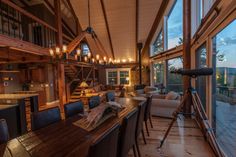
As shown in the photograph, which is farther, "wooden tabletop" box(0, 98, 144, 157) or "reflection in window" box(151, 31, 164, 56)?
"reflection in window" box(151, 31, 164, 56)

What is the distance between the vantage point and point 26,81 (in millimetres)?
7000

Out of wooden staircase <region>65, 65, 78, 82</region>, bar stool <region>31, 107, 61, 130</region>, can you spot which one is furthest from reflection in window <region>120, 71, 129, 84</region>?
bar stool <region>31, 107, 61, 130</region>

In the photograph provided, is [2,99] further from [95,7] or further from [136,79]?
[136,79]

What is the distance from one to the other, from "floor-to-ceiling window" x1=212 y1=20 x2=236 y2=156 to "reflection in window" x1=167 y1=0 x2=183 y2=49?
8.38ft

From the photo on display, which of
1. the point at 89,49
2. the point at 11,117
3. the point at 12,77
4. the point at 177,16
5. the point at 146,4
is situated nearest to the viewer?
the point at 11,117

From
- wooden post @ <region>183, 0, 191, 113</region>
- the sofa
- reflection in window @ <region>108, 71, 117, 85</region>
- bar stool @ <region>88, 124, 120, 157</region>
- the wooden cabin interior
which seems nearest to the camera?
bar stool @ <region>88, 124, 120, 157</region>

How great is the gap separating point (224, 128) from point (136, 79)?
6714 mm

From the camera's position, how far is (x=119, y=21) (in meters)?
6.50

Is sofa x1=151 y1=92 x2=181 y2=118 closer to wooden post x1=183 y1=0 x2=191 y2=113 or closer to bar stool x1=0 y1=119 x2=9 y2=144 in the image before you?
wooden post x1=183 y1=0 x2=191 y2=113

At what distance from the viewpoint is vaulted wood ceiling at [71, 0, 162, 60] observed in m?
5.74

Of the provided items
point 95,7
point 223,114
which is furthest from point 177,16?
point 223,114

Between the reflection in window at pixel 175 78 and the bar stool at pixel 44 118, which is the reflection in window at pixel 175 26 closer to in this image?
the reflection in window at pixel 175 78

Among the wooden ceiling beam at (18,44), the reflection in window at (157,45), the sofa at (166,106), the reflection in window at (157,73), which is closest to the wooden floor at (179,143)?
the sofa at (166,106)

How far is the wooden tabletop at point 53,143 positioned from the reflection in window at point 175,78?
3964mm
